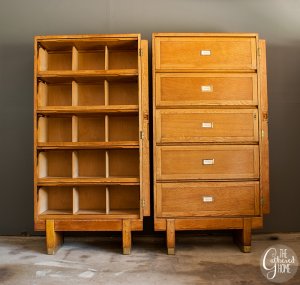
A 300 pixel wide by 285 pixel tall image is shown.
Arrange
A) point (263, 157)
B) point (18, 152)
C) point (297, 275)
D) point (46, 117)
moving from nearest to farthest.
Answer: point (297, 275)
point (263, 157)
point (46, 117)
point (18, 152)

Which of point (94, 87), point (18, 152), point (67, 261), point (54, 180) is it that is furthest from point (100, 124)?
point (67, 261)

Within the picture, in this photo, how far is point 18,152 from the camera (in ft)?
9.25

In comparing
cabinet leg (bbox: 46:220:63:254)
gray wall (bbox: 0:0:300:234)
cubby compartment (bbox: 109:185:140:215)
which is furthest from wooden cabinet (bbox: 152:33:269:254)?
cabinet leg (bbox: 46:220:63:254)

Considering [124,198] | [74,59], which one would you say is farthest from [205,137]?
[74,59]

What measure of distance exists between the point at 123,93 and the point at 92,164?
710 mm

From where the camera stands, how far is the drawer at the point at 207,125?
7.75 feet

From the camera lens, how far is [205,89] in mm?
2381

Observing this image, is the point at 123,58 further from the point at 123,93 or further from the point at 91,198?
the point at 91,198

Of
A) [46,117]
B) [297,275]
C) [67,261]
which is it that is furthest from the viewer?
[46,117]

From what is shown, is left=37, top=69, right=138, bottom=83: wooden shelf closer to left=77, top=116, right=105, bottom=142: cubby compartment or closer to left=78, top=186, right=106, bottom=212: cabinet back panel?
left=77, top=116, right=105, bottom=142: cubby compartment

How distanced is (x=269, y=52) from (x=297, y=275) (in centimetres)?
196

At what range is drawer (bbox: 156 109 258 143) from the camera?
2361mm

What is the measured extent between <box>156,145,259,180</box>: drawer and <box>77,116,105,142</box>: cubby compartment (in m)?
0.69

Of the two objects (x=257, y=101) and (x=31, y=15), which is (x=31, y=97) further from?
(x=257, y=101)
